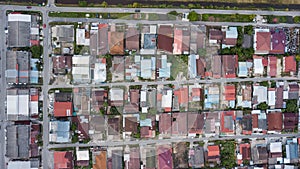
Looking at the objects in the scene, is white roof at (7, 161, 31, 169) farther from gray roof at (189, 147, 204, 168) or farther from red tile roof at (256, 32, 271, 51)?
red tile roof at (256, 32, 271, 51)

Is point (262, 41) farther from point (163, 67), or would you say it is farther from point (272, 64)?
point (163, 67)

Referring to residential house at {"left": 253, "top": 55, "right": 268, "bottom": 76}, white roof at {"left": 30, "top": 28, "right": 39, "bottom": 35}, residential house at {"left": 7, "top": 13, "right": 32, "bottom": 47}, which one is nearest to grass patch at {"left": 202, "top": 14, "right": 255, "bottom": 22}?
residential house at {"left": 253, "top": 55, "right": 268, "bottom": 76}

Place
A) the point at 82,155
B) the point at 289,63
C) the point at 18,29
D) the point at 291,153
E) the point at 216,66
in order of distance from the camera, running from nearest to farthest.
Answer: the point at 18,29 → the point at 82,155 → the point at 216,66 → the point at 289,63 → the point at 291,153

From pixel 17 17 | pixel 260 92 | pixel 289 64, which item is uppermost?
pixel 17 17

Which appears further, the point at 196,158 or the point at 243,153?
the point at 243,153

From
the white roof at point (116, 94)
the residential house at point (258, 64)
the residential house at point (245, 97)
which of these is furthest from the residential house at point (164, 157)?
the residential house at point (258, 64)

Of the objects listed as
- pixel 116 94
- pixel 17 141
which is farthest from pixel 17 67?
pixel 116 94
